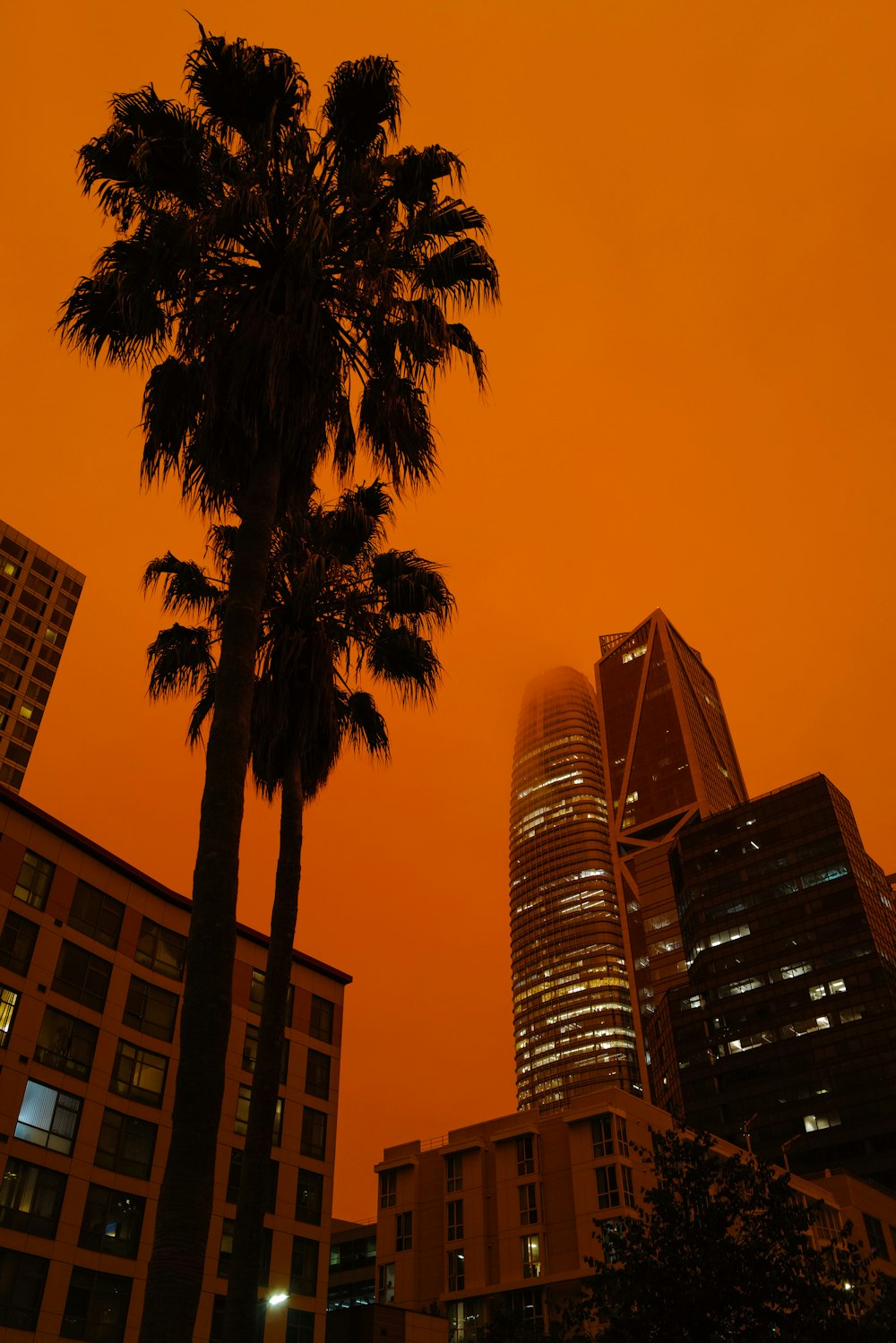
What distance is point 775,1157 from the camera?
130m

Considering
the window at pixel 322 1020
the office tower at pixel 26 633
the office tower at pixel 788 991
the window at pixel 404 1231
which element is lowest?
the window at pixel 404 1231

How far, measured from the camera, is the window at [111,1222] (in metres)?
38.0

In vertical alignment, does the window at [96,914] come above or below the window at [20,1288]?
above

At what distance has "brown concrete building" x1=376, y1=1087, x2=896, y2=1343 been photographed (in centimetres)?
7194

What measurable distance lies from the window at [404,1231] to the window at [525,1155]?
12.5 meters

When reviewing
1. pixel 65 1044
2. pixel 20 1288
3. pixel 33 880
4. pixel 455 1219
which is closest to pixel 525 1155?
pixel 455 1219

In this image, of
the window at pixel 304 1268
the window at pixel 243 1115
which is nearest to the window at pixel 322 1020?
the window at pixel 243 1115

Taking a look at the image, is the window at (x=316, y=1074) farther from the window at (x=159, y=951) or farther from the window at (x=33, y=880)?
the window at (x=33, y=880)

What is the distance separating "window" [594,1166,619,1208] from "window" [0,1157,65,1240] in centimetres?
4493

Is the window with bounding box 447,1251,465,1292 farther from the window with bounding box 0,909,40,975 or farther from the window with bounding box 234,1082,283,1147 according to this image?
the window with bounding box 0,909,40,975

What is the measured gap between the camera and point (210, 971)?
1074 centimetres

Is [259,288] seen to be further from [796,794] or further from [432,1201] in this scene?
[796,794]

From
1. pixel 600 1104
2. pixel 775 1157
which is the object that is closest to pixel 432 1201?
pixel 600 1104

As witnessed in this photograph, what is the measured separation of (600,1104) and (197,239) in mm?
72751
